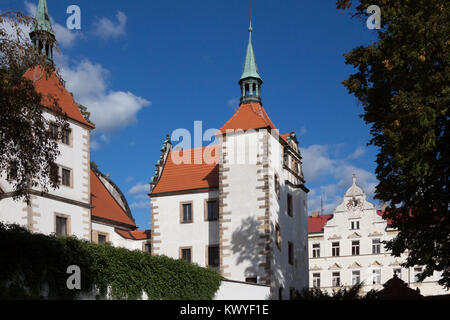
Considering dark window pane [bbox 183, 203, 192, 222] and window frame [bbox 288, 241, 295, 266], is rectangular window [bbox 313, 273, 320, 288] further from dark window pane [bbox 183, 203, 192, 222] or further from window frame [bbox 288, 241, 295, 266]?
dark window pane [bbox 183, 203, 192, 222]

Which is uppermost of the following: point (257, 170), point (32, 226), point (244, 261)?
point (257, 170)

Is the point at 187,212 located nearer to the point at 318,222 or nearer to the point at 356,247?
the point at 356,247

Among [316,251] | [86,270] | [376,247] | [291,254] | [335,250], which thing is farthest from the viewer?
[316,251]

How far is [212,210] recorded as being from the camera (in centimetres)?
3853

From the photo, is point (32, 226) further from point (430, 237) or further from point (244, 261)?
point (430, 237)

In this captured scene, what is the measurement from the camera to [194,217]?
38.9 meters

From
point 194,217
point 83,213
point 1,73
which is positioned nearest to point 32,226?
point 83,213

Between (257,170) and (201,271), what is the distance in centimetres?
1143

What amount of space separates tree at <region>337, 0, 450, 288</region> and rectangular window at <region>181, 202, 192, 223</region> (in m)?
19.0

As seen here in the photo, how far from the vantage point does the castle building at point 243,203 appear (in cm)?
3547

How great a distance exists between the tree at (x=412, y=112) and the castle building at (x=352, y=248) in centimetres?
3507

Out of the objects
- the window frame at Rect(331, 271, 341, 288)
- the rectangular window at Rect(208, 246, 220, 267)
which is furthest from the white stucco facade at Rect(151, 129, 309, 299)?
the window frame at Rect(331, 271, 341, 288)

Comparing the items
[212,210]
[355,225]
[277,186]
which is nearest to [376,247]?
[355,225]

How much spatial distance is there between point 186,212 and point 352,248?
24.9 meters
